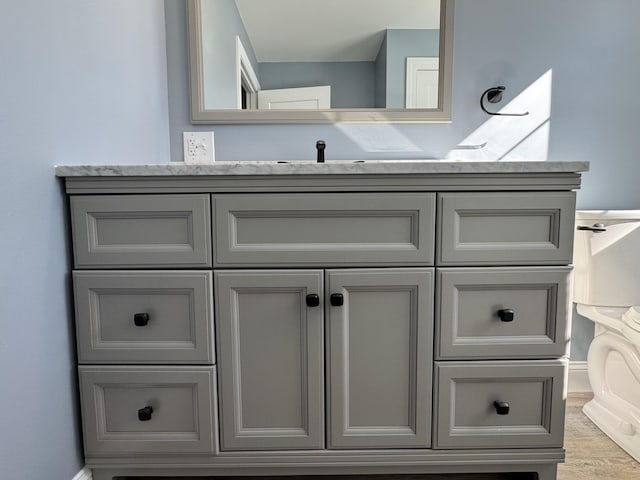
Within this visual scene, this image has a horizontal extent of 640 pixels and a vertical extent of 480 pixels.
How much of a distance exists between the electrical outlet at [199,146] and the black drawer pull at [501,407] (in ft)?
4.10

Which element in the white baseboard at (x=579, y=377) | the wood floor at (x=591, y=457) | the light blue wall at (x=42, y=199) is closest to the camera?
the light blue wall at (x=42, y=199)

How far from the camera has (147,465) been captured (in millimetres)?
1067

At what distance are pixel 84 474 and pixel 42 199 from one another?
70cm

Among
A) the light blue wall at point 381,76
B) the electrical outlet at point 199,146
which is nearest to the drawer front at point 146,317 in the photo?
the electrical outlet at point 199,146

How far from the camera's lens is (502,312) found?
39.8 inches

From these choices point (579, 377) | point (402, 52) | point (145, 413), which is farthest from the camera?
point (579, 377)

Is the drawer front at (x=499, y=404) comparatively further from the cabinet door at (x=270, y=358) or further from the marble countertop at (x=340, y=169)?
the marble countertop at (x=340, y=169)

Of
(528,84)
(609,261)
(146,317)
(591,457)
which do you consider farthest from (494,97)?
(146,317)

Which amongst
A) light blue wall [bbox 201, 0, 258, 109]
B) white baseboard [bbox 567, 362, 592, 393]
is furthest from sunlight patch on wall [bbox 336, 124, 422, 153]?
white baseboard [bbox 567, 362, 592, 393]

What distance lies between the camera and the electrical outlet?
5.19 feet

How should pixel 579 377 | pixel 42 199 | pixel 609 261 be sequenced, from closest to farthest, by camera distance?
pixel 42 199 → pixel 609 261 → pixel 579 377

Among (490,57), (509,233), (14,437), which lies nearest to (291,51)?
(490,57)

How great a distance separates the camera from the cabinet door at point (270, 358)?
1012mm

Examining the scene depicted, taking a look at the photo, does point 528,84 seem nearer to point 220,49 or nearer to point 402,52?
point 402,52
